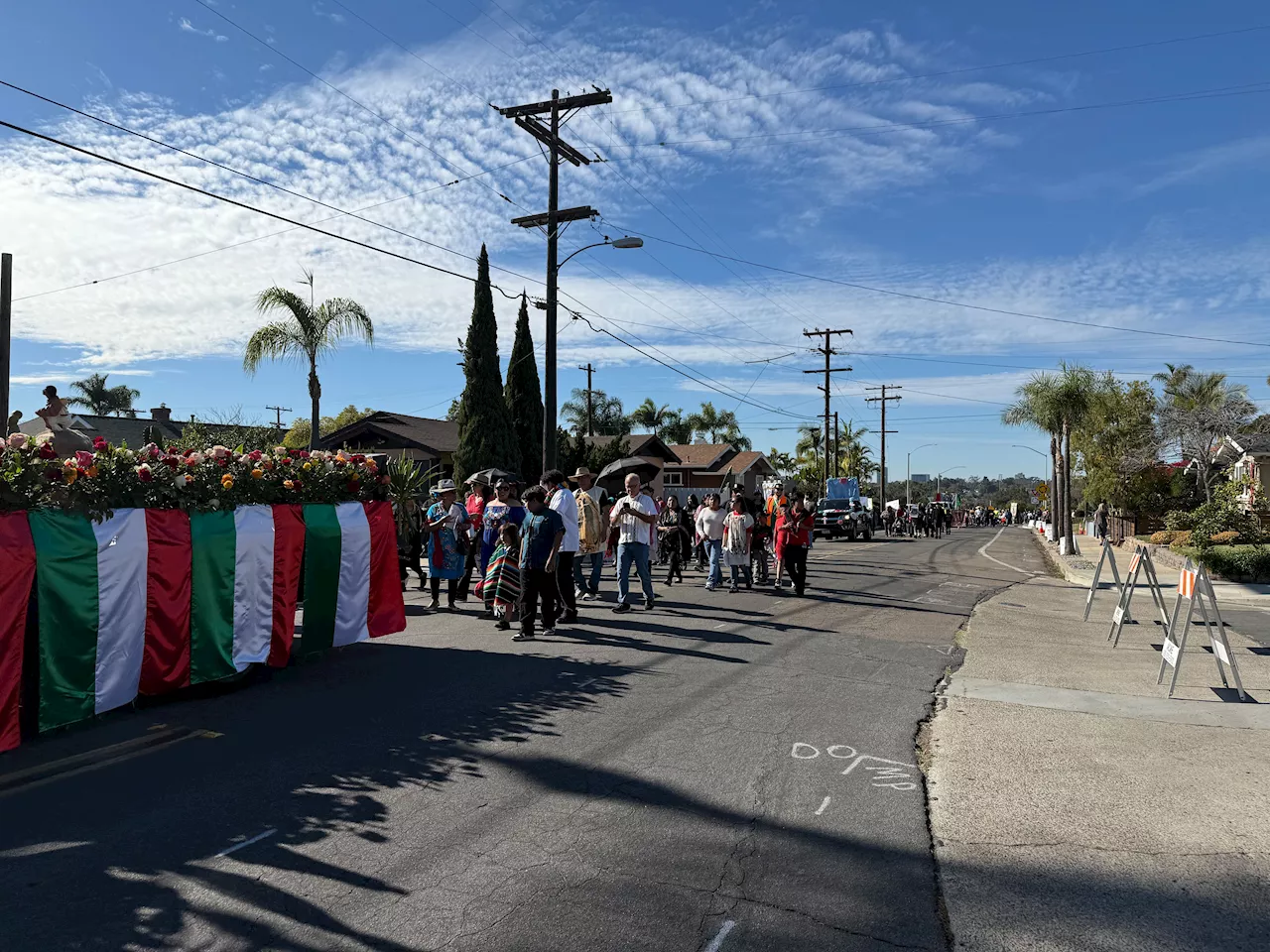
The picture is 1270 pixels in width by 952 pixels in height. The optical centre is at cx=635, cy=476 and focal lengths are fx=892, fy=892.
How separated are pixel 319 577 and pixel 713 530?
7.66 meters

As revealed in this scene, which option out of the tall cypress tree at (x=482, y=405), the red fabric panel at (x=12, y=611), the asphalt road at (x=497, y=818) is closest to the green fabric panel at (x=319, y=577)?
the asphalt road at (x=497, y=818)

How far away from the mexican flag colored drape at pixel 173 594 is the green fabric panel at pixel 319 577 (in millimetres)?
10

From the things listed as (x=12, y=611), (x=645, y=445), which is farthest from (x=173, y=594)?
(x=645, y=445)

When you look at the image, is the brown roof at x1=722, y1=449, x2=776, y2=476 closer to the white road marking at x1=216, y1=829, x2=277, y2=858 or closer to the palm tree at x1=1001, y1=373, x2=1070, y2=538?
the palm tree at x1=1001, y1=373, x2=1070, y2=538

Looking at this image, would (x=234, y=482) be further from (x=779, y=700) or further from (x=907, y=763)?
(x=907, y=763)

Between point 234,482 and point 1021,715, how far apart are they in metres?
6.78

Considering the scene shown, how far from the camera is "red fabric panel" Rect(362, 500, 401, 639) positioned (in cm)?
916

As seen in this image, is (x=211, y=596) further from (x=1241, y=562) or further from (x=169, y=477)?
(x=1241, y=562)

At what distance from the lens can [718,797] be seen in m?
5.09

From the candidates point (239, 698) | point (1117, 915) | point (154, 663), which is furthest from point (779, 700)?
point (154, 663)

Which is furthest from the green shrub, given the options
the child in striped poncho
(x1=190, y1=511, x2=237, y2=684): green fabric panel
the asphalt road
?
(x1=190, y1=511, x2=237, y2=684): green fabric panel

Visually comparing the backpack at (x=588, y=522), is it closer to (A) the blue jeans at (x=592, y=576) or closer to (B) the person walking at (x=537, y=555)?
(A) the blue jeans at (x=592, y=576)

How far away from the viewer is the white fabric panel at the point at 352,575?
28.7ft

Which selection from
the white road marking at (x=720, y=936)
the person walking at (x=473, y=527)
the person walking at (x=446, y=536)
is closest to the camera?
the white road marking at (x=720, y=936)
